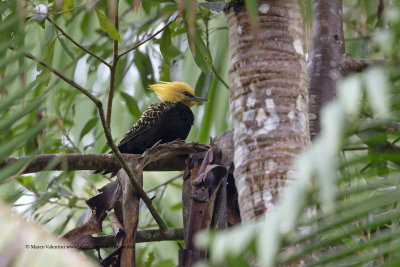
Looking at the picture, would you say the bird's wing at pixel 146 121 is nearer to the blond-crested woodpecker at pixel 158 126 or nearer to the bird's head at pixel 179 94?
the blond-crested woodpecker at pixel 158 126

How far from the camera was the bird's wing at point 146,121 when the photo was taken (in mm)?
4070

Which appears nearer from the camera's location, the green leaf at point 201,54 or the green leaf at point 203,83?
the green leaf at point 201,54

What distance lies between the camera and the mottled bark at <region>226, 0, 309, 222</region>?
1.59m

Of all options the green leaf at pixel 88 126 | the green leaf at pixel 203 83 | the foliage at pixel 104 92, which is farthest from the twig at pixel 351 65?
the green leaf at pixel 88 126

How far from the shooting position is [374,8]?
4637 millimetres

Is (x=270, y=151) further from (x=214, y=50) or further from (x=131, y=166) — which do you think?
(x=214, y=50)

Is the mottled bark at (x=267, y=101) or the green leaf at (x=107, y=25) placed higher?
the green leaf at (x=107, y=25)

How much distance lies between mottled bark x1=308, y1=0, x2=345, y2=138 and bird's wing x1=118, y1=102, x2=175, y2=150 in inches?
61.8

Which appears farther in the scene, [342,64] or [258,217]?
[342,64]

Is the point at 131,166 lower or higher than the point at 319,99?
lower

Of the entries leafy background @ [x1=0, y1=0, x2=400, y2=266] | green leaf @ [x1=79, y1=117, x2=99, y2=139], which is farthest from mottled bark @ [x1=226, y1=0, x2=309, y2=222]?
green leaf @ [x1=79, y1=117, x2=99, y2=139]

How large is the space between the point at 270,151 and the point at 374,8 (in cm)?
343

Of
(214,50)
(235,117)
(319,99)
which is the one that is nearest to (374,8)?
(214,50)

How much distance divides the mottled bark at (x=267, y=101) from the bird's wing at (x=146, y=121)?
2.16 m
